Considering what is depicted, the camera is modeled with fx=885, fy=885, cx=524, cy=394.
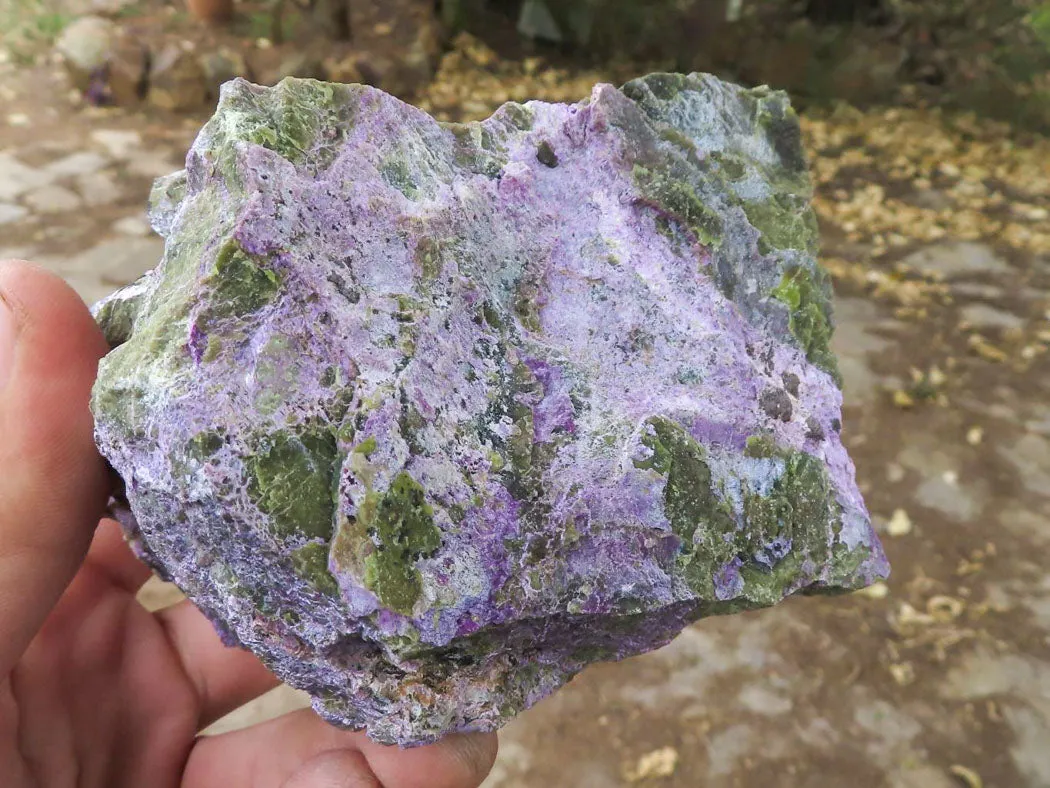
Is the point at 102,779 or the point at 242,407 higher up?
the point at 242,407

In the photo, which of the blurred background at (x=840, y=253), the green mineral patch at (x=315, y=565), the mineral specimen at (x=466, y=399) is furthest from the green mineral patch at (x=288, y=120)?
the blurred background at (x=840, y=253)

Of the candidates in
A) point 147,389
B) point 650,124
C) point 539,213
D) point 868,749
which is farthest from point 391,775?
point 868,749

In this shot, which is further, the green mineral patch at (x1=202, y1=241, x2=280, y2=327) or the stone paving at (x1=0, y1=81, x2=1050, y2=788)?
the stone paving at (x1=0, y1=81, x2=1050, y2=788)

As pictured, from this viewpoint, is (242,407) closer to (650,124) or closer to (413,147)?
(413,147)

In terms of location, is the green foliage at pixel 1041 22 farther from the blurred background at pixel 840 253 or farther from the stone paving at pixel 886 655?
the stone paving at pixel 886 655

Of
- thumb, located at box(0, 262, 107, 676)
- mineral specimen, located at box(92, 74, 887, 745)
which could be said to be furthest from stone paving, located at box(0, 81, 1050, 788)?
thumb, located at box(0, 262, 107, 676)

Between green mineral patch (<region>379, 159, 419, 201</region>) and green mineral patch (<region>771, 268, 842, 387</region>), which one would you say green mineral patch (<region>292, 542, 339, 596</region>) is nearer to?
green mineral patch (<region>379, 159, 419, 201</region>)

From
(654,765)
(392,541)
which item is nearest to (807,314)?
(392,541)
